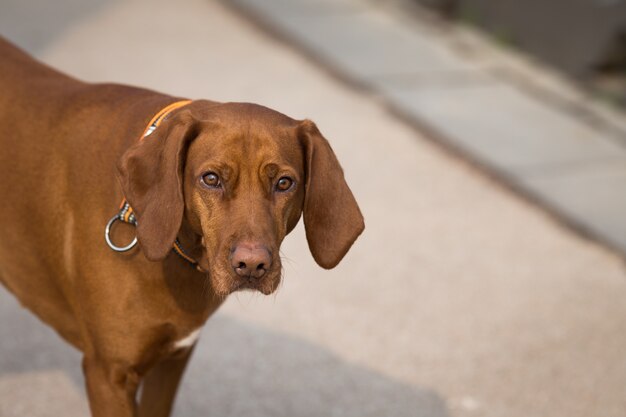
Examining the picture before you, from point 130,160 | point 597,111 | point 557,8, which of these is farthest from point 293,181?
point 557,8

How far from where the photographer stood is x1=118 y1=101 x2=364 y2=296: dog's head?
317cm

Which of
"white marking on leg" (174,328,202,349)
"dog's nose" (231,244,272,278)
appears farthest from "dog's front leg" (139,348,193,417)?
"dog's nose" (231,244,272,278)

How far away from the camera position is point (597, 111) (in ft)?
27.6

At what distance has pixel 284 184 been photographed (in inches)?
130

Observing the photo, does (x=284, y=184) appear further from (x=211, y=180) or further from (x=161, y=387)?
(x=161, y=387)

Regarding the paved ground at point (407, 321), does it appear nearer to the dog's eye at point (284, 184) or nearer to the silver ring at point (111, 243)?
the silver ring at point (111, 243)

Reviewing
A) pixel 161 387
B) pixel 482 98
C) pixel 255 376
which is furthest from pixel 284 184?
pixel 482 98

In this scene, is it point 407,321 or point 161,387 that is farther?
point 407,321

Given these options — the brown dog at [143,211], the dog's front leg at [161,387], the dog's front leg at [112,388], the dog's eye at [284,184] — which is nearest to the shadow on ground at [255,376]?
the dog's front leg at [161,387]

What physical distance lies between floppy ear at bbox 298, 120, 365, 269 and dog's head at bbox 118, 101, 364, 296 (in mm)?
34

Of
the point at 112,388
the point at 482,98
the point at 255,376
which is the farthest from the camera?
the point at 482,98

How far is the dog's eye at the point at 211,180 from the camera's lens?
126 inches

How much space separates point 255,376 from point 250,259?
1.99 m

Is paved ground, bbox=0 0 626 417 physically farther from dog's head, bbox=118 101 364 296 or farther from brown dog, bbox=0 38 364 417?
dog's head, bbox=118 101 364 296
